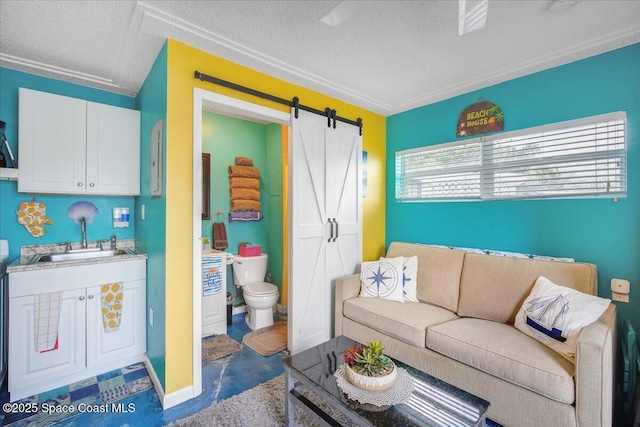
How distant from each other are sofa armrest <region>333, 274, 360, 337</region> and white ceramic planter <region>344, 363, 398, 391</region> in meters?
1.30

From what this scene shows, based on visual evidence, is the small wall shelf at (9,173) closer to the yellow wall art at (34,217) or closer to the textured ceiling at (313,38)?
the yellow wall art at (34,217)

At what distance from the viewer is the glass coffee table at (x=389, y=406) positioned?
1247mm

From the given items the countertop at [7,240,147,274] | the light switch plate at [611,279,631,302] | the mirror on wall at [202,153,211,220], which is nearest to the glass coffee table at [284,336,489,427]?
the light switch plate at [611,279,631,302]

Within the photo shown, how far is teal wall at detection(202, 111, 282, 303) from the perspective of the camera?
141 inches

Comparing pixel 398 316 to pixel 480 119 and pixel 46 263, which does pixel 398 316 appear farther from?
pixel 46 263

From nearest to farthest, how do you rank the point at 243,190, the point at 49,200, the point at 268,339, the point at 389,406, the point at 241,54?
1. the point at 389,406
2. the point at 241,54
3. the point at 49,200
4. the point at 268,339
5. the point at 243,190

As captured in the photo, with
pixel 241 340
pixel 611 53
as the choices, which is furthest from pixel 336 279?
pixel 611 53

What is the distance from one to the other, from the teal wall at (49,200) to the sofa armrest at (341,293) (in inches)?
86.3

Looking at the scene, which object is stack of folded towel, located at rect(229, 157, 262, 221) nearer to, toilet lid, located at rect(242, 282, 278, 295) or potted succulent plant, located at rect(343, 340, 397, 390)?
toilet lid, located at rect(242, 282, 278, 295)

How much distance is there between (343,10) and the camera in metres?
1.60

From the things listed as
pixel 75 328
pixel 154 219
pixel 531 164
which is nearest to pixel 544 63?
pixel 531 164

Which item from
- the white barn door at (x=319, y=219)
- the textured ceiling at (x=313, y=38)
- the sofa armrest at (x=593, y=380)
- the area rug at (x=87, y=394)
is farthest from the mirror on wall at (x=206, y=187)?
the sofa armrest at (x=593, y=380)

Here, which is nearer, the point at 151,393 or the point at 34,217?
the point at 151,393

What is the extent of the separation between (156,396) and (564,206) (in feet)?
11.1
